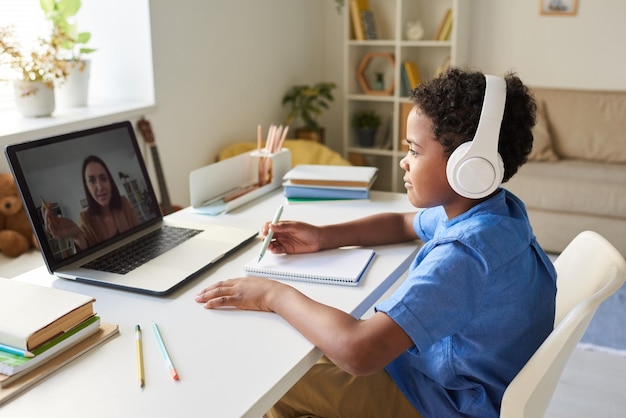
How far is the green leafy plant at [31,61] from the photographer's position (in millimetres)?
Answer: 2607

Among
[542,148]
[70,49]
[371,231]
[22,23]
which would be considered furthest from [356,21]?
[371,231]

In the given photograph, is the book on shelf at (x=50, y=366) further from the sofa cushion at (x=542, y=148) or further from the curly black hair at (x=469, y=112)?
the sofa cushion at (x=542, y=148)

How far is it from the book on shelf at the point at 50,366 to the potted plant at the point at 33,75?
1.87 m

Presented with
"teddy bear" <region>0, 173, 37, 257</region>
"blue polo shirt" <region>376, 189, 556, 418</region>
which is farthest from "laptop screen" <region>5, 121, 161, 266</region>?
"teddy bear" <region>0, 173, 37, 257</region>

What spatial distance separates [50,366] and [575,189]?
2.91 m

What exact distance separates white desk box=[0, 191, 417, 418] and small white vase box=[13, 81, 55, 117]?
1.54 meters

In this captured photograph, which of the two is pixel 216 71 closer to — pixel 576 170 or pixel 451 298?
pixel 576 170

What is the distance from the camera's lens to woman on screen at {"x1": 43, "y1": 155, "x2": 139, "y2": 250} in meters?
1.37

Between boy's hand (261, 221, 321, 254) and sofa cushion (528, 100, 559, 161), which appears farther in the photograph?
sofa cushion (528, 100, 559, 161)

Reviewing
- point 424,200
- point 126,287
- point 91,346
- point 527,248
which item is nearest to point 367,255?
point 424,200

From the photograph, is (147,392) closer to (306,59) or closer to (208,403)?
(208,403)

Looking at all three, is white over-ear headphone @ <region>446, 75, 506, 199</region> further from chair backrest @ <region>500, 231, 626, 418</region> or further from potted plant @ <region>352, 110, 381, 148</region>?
potted plant @ <region>352, 110, 381, 148</region>

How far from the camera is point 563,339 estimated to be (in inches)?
40.1

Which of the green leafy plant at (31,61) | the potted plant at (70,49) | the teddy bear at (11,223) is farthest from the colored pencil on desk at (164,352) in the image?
the potted plant at (70,49)
